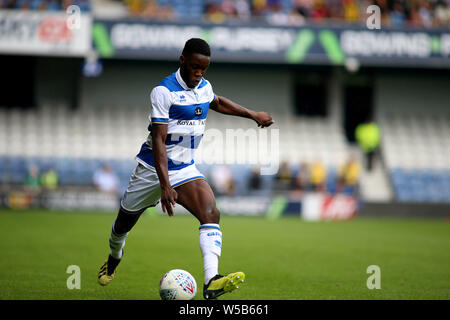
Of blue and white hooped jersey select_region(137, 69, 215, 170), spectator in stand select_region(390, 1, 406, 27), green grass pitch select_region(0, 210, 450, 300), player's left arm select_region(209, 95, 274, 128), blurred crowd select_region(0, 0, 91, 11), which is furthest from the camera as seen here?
spectator in stand select_region(390, 1, 406, 27)

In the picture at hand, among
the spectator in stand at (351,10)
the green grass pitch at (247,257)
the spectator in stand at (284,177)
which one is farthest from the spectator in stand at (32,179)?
the spectator in stand at (351,10)

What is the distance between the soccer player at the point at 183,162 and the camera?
20.2 ft

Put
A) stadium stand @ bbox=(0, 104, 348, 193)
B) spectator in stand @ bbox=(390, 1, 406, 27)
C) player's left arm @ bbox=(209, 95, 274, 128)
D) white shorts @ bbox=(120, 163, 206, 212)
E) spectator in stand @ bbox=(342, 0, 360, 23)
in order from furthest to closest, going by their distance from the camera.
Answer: spectator in stand @ bbox=(390, 1, 406, 27)
spectator in stand @ bbox=(342, 0, 360, 23)
stadium stand @ bbox=(0, 104, 348, 193)
player's left arm @ bbox=(209, 95, 274, 128)
white shorts @ bbox=(120, 163, 206, 212)

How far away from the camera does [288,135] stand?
2572 cm

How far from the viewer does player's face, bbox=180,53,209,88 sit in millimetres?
6203

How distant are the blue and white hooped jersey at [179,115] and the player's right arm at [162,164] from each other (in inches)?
4.1

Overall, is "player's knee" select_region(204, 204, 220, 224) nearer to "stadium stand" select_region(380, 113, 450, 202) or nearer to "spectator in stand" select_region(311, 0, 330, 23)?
"spectator in stand" select_region(311, 0, 330, 23)

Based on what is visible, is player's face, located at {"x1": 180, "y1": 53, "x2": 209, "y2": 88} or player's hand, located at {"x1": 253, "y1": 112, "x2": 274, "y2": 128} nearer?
player's face, located at {"x1": 180, "y1": 53, "x2": 209, "y2": 88}

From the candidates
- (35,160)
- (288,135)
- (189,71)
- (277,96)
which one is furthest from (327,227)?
(189,71)

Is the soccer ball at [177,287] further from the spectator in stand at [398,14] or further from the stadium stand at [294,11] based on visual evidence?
the spectator in stand at [398,14]

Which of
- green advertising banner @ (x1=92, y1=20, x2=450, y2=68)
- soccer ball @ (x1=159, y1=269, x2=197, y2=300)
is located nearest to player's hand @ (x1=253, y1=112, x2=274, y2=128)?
soccer ball @ (x1=159, y1=269, x2=197, y2=300)

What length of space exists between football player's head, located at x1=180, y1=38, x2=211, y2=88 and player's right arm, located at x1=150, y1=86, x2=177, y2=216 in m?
0.30

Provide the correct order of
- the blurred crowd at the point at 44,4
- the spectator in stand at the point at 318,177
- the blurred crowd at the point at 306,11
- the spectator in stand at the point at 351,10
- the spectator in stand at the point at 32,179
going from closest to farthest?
the spectator in stand at the point at 32,179
the blurred crowd at the point at 44,4
the spectator in stand at the point at 318,177
the blurred crowd at the point at 306,11
the spectator in stand at the point at 351,10

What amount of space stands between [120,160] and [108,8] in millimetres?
6217
